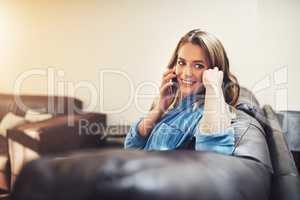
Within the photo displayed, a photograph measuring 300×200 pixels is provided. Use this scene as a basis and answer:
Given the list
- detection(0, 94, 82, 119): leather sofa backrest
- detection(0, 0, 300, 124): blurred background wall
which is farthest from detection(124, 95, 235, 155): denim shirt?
detection(0, 94, 82, 119): leather sofa backrest

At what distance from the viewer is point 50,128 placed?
1.42 m

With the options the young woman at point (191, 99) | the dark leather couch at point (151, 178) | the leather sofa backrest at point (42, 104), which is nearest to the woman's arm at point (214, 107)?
the young woman at point (191, 99)

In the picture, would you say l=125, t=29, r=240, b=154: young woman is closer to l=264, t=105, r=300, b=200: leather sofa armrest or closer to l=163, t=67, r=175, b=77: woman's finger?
l=163, t=67, r=175, b=77: woman's finger

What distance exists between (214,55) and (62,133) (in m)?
0.74

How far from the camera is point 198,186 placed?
73cm

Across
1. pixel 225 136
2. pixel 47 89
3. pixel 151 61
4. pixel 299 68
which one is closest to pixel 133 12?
pixel 151 61

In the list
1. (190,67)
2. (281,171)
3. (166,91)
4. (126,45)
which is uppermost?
(126,45)

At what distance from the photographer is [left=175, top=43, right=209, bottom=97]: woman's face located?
134 centimetres

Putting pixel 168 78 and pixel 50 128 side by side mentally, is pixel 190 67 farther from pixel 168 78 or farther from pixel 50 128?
pixel 50 128

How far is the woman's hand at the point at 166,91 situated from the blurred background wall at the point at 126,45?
1.4 inches

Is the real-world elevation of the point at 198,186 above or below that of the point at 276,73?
below

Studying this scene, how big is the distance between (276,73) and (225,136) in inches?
19.9

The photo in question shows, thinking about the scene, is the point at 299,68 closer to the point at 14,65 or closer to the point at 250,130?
the point at 250,130

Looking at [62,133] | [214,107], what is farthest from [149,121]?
[62,133]
